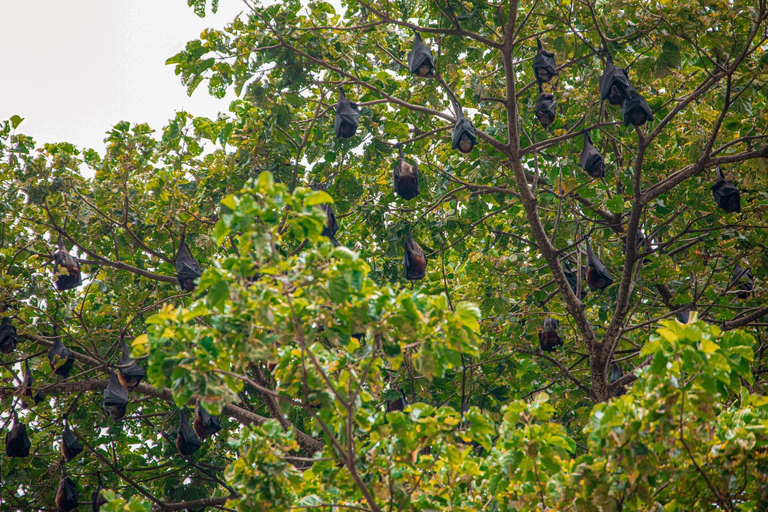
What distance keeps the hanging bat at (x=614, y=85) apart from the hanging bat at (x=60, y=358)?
220 inches

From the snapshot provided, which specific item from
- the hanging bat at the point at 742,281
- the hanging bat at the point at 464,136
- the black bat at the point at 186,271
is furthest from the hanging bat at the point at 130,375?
the hanging bat at the point at 742,281

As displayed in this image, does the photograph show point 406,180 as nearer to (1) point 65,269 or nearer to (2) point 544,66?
(2) point 544,66

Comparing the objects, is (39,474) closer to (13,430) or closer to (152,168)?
(13,430)

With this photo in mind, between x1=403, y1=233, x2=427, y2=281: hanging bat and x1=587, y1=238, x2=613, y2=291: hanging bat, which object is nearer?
x1=587, y1=238, x2=613, y2=291: hanging bat

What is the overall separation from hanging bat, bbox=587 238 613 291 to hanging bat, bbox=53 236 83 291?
16.5ft

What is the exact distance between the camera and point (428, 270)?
8992 millimetres

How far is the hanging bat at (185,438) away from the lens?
7.14 metres

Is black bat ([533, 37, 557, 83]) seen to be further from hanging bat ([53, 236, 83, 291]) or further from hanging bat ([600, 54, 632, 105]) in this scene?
hanging bat ([53, 236, 83, 291])

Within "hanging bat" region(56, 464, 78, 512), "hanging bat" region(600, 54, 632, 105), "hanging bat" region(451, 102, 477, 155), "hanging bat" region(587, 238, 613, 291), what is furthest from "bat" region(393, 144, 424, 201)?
"hanging bat" region(56, 464, 78, 512)

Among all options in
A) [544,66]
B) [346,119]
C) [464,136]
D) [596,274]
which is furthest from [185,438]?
[544,66]

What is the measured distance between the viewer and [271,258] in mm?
2992

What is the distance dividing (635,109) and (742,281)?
2.46 metres

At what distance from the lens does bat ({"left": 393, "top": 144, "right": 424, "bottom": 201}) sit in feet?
22.0

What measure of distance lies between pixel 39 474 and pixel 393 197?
507 cm
